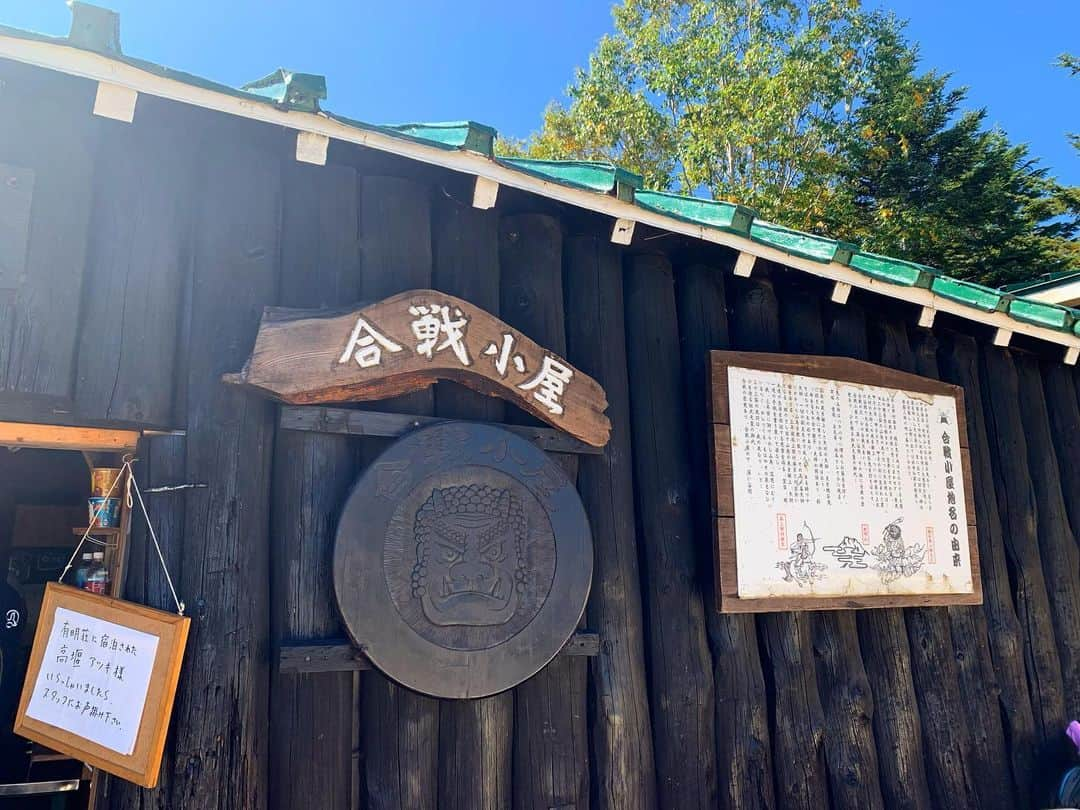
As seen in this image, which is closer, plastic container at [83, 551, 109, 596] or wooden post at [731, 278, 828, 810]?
plastic container at [83, 551, 109, 596]

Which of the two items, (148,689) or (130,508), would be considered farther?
(130,508)

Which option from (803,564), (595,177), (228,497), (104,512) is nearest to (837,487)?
(803,564)

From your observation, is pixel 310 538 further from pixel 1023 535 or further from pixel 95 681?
pixel 1023 535

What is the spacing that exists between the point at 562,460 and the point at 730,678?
125cm

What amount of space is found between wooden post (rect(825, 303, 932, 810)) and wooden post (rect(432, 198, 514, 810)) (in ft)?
6.30

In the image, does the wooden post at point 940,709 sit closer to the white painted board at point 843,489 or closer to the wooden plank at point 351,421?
the white painted board at point 843,489

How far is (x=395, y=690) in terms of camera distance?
9.69 ft

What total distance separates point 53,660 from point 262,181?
6.09 feet

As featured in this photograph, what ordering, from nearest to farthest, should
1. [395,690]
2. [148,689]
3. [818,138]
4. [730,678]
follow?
[148,689] < [395,690] < [730,678] < [818,138]

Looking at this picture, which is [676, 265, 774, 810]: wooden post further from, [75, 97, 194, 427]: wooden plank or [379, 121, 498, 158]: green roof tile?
[75, 97, 194, 427]: wooden plank

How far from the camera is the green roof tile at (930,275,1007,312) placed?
4102 mm

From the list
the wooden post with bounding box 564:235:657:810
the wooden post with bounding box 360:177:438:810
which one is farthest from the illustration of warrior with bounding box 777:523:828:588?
the wooden post with bounding box 360:177:438:810

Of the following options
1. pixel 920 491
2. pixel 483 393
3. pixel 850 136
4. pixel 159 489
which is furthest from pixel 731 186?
pixel 159 489

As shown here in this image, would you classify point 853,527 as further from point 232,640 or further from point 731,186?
point 731,186
